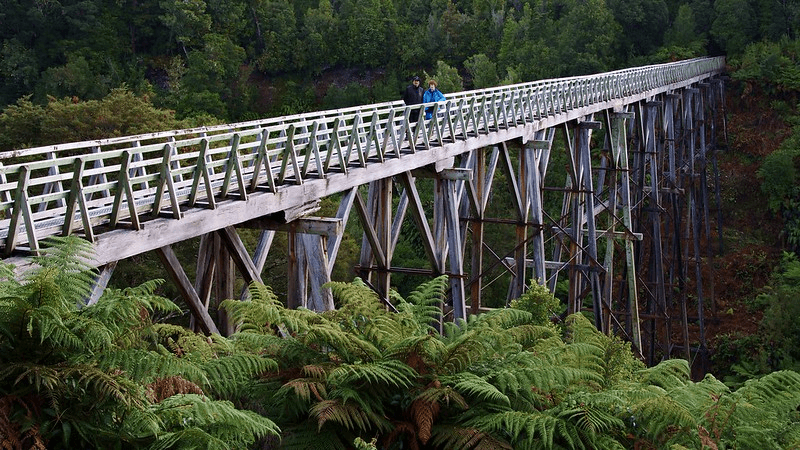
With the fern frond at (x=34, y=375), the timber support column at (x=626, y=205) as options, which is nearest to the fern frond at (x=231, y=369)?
the fern frond at (x=34, y=375)

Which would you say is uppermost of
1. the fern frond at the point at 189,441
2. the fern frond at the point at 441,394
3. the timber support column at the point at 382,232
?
the fern frond at the point at 189,441

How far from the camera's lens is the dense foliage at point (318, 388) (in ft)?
12.4

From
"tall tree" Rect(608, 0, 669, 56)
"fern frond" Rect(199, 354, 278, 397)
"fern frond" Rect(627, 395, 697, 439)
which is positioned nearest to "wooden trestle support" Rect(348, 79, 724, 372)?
"fern frond" Rect(627, 395, 697, 439)

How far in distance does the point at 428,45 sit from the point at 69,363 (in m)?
52.4

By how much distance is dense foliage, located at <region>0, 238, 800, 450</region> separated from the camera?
379cm

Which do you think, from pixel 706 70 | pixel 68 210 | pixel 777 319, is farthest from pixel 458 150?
pixel 706 70

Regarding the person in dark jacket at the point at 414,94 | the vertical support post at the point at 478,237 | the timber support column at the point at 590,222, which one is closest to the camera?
the person in dark jacket at the point at 414,94

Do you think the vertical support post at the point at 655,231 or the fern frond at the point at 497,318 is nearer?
the fern frond at the point at 497,318

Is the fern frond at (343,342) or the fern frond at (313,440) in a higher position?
the fern frond at (343,342)

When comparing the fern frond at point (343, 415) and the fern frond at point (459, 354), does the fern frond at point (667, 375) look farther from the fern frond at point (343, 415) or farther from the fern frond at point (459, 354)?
the fern frond at point (343, 415)

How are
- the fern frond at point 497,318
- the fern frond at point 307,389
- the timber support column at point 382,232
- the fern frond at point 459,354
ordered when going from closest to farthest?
the fern frond at point 307,389 → the fern frond at point 459,354 → the fern frond at point 497,318 → the timber support column at point 382,232

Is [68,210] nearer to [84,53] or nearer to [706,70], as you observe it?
[706,70]

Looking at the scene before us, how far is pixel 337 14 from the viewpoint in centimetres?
6106

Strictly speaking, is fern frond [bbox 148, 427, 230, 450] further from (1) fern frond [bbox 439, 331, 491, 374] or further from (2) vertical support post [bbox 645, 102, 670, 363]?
(2) vertical support post [bbox 645, 102, 670, 363]
